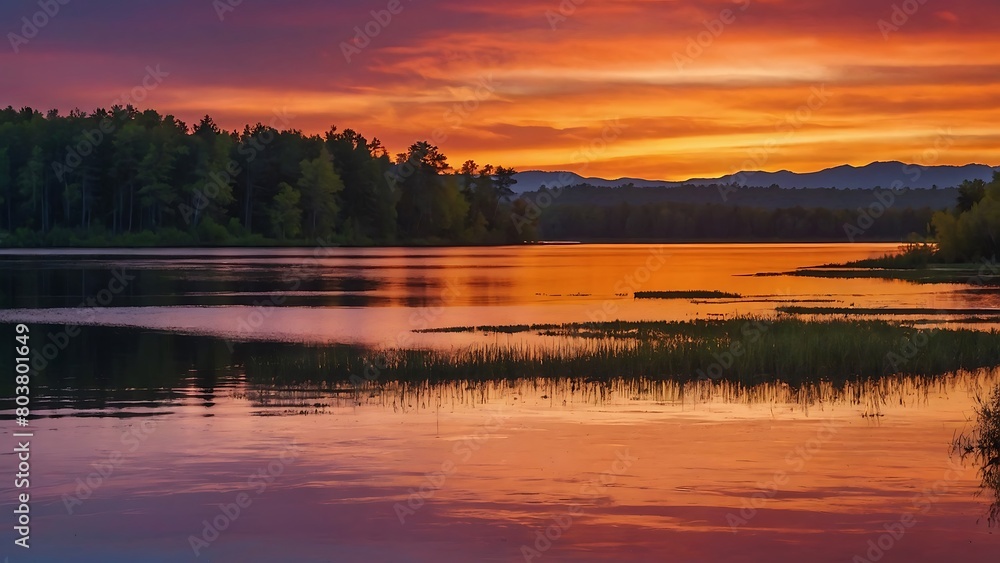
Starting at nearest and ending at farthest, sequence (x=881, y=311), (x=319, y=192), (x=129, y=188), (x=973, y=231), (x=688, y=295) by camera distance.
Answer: (x=881, y=311)
(x=688, y=295)
(x=973, y=231)
(x=129, y=188)
(x=319, y=192)

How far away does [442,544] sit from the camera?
1502 cm

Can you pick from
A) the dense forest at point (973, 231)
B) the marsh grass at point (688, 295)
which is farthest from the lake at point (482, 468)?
the dense forest at point (973, 231)

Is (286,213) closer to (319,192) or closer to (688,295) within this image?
(319,192)

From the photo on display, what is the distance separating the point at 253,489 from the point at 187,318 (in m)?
39.2

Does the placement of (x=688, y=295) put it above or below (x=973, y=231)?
below

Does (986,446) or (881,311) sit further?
(881,311)

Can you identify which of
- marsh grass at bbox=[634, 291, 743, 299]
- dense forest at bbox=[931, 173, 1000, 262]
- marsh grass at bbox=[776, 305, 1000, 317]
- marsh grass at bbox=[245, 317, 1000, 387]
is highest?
dense forest at bbox=[931, 173, 1000, 262]

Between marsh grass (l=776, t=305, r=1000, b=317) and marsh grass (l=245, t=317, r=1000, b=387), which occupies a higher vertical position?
marsh grass (l=776, t=305, r=1000, b=317)

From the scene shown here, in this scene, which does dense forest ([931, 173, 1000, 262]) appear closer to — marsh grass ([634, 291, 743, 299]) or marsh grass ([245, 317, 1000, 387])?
marsh grass ([634, 291, 743, 299])

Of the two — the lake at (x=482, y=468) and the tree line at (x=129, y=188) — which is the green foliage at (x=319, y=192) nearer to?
the tree line at (x=129, y=188)

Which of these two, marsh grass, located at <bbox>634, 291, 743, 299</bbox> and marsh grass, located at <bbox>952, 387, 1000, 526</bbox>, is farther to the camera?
marsh grass, located at <bbox>634, 291, 743, 299</bbox>

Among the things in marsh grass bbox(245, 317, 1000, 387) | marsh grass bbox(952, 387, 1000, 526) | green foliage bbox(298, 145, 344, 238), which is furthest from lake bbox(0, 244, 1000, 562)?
green foliage bbox(298, 145, 344, 238)

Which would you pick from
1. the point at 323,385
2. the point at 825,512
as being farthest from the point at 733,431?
the point at 323,385

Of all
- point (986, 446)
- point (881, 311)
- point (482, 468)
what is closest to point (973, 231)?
point (881, 311)
